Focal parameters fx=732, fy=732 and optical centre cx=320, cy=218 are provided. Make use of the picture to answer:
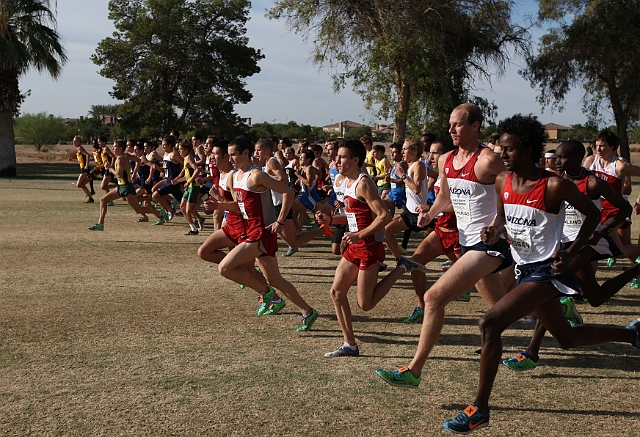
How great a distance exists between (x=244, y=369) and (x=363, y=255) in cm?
138

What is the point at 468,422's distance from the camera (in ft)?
14.4

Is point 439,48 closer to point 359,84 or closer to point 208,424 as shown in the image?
point 359,84

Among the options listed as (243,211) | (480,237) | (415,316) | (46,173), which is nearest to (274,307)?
(243,211)

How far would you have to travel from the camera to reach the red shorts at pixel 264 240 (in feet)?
24.1

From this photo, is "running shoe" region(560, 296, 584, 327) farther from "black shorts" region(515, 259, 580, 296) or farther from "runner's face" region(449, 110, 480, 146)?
"black shorts" region(515, 259, 580, 296)

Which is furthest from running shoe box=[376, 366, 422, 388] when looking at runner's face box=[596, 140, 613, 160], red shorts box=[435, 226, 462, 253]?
runner's face box=[596, 140, 613, 160]

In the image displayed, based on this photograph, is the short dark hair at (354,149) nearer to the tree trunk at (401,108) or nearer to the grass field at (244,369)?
the grass field at (244,369)

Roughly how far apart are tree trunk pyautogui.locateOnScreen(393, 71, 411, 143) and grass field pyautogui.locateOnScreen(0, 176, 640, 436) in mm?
19543

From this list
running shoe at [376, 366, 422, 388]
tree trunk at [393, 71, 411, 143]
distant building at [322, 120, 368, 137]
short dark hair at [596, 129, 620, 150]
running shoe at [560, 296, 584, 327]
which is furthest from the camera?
distant building at [322, 120, 368, 137]

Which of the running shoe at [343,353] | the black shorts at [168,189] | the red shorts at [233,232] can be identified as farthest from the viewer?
the black shorts at [168,189]

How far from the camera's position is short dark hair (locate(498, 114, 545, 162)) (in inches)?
194

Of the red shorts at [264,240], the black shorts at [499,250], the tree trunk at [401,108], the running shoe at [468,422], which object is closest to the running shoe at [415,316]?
the red shorts at [264,240]

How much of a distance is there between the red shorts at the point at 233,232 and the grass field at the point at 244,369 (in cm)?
78

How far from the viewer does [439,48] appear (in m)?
28.5
